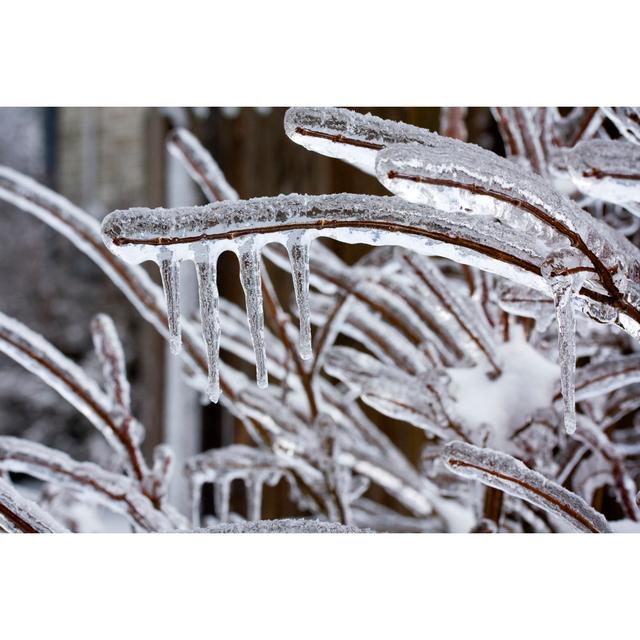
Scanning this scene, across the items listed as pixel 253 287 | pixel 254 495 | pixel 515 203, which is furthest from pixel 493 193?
pixel 254 495

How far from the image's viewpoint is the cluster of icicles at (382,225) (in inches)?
15.0

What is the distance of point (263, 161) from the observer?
229cm

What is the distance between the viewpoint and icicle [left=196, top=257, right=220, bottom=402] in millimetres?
408

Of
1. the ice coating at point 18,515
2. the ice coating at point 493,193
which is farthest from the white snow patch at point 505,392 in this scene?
the ice coating at point 18,515

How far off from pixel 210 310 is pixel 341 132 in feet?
0.40

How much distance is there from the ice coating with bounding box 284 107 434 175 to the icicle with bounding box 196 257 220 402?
85mm

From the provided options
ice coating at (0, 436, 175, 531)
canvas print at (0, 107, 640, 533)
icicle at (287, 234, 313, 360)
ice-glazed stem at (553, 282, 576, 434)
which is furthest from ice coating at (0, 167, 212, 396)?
ice-glazed stem at (553, 282, 576, 434)

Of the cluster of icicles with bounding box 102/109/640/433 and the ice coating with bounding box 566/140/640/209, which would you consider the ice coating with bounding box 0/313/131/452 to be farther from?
the ice coating with bounding box 566/140/640/209

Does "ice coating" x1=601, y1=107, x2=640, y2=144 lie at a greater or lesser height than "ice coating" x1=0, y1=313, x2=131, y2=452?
greater

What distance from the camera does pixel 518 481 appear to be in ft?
1.57

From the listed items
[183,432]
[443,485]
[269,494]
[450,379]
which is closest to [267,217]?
[450,379]
